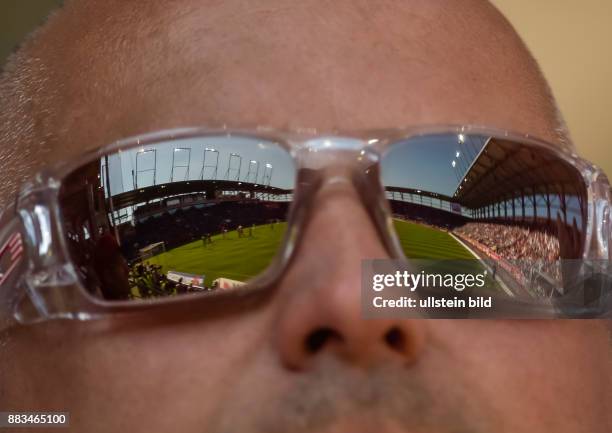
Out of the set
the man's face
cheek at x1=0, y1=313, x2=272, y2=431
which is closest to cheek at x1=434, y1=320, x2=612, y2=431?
the man's face

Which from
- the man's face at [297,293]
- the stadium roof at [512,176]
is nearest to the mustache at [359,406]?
the man's face at [297,293]

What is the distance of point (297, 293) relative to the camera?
56 cm

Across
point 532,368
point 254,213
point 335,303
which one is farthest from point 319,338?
point 532,368

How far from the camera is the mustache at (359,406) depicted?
0.50 meters

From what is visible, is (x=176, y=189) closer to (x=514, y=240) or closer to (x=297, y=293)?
(x=297, y=293)

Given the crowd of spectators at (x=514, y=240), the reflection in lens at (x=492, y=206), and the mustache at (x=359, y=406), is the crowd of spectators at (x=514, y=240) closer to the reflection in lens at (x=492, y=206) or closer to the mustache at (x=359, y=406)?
the reflection in lens at (x=492, y=206)

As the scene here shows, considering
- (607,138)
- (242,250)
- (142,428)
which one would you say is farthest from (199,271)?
(607,138)

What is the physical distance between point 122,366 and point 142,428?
7 cm

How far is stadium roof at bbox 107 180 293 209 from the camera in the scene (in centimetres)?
60

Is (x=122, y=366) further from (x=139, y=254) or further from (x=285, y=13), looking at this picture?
(x=285, y=13)

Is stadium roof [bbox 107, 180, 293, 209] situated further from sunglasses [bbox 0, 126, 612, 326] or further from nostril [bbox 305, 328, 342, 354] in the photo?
nostril [bbox 305, 328, 342, 354]

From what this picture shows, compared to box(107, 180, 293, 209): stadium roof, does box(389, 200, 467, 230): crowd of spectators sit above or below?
below

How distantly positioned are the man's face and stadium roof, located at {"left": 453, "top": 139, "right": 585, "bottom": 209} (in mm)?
72

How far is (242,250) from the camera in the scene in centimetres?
58
